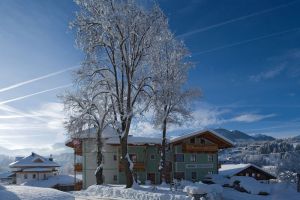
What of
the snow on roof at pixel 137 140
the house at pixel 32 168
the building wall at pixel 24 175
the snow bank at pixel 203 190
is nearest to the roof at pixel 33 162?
the house at pixel 32 168

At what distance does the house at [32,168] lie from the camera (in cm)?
7658

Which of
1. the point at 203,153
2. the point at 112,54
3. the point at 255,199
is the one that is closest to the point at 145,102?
the point at 112,54

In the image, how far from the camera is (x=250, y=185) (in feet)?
142

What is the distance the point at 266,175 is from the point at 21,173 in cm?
4894

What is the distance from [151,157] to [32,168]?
37.1 meters

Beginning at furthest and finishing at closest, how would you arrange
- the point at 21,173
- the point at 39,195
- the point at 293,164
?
the point at 21,173 → the point at 293,164 → the point at 39,195

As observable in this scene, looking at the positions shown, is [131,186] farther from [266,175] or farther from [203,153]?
[266,175]

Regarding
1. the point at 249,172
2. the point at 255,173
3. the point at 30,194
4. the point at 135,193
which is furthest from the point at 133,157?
the point at 30,194

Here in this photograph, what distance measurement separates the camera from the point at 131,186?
30.3 meters

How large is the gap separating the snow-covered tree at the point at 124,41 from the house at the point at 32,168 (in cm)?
5137

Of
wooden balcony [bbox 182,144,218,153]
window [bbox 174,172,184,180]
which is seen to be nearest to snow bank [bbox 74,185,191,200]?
wooden balcony [bbox 182,144,218,153]

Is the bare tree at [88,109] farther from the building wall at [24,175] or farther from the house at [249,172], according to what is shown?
the building wall at [24,175]

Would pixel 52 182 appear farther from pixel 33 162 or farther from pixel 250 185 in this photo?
pixel 250 185

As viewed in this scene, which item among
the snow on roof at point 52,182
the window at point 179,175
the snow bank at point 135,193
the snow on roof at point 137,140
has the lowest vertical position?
the snow on roof at point 52,182
